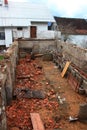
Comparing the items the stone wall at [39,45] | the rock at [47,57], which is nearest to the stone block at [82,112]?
the rock at [47,57]

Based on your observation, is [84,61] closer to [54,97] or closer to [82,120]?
[54,97]

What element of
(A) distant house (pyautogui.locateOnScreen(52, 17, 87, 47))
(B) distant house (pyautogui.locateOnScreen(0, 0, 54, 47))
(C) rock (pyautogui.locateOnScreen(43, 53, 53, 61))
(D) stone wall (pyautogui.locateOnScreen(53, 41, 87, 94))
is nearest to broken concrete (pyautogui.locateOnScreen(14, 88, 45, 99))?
(D) stone wall (pyautogui.locateOnScreen(53, 41, 87, 94))

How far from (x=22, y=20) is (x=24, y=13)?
1.66 m

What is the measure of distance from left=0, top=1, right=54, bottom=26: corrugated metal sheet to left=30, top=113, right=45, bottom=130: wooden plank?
67.9ft

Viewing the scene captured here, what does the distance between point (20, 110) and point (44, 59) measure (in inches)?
362

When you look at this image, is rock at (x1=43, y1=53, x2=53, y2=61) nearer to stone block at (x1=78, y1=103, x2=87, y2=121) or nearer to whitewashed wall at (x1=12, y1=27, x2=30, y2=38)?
stone block at (x1=78, y1=103, x2=87, y2=121)

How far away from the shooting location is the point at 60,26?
27547mm

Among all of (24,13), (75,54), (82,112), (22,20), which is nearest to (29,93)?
(82,112)

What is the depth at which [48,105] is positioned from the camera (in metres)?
7.02

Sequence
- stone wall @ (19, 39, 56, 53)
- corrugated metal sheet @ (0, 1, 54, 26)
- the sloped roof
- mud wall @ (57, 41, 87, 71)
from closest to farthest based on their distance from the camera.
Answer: mud wall @ (57, 41, 87, 71)
stone wall @ (19, 39, 56, 53)
corrugated metal sheet @ (0, 1, 54, 26)
the sloped roof

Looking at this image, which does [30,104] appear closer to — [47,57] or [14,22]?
[47,57]

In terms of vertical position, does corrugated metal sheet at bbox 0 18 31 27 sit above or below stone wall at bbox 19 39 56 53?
above

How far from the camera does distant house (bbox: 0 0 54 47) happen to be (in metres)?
25.3

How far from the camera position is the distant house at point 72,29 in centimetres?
2631
